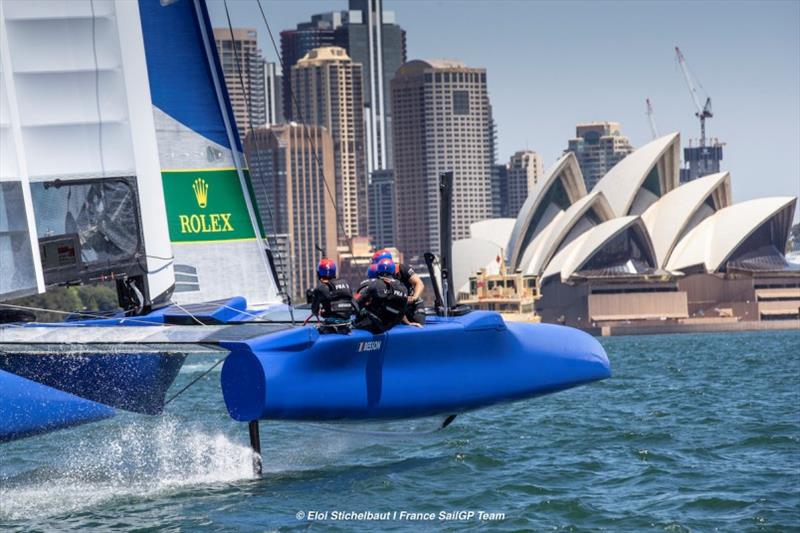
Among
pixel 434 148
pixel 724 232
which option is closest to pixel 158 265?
pixel 724 232

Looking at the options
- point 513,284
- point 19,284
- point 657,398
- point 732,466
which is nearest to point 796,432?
point 732,466

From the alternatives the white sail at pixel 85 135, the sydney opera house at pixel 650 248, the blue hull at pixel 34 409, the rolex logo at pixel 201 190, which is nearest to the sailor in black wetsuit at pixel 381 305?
the blue hull at pixel 34 409

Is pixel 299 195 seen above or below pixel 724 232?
below

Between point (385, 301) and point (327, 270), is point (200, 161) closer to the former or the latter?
point (327, 270)

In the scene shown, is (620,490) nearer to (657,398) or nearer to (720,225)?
(657,398)

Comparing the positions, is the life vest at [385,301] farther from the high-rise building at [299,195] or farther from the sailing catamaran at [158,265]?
the high-rise building at [299,195]
